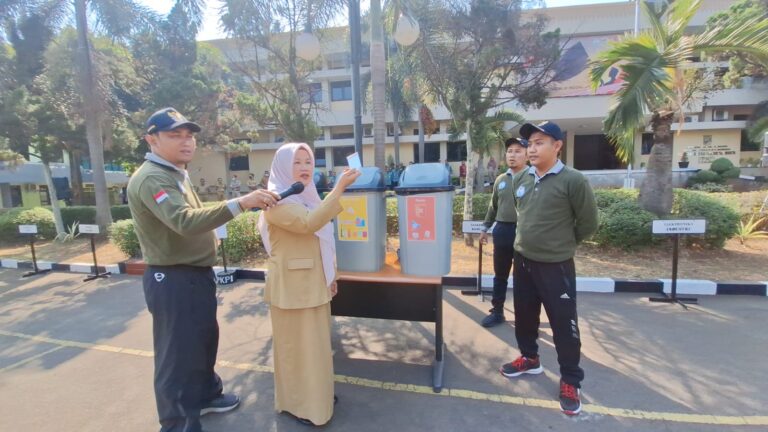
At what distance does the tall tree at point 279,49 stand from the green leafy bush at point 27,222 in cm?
593

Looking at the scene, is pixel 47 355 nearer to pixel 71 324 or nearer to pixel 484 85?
pixel 71 324

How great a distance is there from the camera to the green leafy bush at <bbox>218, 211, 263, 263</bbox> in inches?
260

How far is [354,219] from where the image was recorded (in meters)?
2.91

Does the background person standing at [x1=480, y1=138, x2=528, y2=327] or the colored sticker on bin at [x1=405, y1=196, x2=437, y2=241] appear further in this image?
the background person standing at [x1=480, y1=138, x2=528, y2=327]

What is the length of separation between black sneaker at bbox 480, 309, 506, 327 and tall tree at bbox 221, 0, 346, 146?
18.6 ft

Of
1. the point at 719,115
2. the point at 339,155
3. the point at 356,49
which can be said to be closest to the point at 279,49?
the point at 356,49

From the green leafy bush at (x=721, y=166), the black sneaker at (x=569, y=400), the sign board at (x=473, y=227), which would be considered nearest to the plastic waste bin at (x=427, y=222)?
the black sneaker at (x=569, y=400)

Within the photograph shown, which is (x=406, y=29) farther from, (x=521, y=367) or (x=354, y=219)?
(x=521, y=367)

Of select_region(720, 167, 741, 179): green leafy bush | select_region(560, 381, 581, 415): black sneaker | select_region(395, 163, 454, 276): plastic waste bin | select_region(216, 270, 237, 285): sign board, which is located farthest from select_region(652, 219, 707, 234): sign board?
select_region(720, 167, 741, 179): green leafy bush

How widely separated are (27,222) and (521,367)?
1177 centimetres

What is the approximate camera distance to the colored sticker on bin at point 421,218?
280 cm

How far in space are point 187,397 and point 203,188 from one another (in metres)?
25.3

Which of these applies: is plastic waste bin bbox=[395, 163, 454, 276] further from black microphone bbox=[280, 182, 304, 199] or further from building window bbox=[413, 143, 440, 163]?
building window bbox=[413, 143, 440, 163]

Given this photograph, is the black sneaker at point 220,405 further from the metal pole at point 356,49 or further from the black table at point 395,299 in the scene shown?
the metal pole at point 356,49
